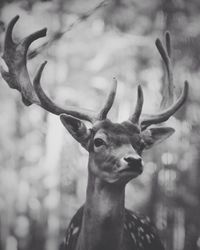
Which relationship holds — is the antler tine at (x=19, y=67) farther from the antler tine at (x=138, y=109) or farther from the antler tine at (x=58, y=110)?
the antler tine at (x=138, y=109)

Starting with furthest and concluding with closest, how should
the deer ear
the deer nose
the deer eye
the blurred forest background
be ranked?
the blurred forest background
the deer ear
the deer eye
the deer nose

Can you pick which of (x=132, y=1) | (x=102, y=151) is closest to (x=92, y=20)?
(x=132, y=1)

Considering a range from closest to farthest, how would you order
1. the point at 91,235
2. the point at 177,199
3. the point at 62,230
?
1. the point at 91,235
2. the point at 62,230
3. the point at 177,199

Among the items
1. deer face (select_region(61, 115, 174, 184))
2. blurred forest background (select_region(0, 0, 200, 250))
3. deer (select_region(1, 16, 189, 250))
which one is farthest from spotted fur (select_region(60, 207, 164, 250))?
blurred forest background (select_region(0, 0, 200, 250))

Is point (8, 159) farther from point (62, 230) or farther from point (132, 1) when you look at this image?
point (132, 1)

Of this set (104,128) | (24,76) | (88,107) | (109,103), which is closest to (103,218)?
(104,128)

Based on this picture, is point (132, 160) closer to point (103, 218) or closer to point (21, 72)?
point (103, 218)

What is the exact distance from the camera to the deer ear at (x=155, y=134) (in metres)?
2.08

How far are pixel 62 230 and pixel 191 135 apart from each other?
1242 mm

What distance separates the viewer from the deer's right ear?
75.4 inches

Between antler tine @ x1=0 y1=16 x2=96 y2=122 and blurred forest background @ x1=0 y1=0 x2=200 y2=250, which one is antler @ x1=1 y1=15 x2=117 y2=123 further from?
blurred forest background @ x1=0 y1=0 x2=200 y2=250

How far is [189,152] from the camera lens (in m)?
3.51

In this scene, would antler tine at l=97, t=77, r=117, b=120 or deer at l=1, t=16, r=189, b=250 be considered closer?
deer at l=1, t=16, r=189, b=250

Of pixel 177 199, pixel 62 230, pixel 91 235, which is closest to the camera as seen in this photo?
pixel 91 235
